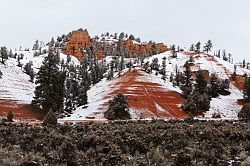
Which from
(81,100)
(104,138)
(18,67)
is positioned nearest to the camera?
(104,138)

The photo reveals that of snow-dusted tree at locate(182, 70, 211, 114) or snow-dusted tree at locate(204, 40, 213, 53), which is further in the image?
snow-dusted tree at locate(204, 40, 213, 53)

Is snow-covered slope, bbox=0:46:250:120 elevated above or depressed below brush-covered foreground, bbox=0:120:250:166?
below

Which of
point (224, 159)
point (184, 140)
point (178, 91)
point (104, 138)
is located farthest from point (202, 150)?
point (178, 91)

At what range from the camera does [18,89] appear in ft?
372

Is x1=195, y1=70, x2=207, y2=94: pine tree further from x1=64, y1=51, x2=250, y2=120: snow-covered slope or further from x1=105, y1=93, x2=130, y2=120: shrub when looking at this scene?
x1=105, y1=93, x2=130, y2=120: shrub

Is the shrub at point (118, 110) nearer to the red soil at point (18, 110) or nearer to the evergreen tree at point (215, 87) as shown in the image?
the red soil at point (18, 110)

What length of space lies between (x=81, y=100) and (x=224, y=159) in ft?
265

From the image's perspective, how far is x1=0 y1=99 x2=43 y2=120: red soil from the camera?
3086 inches

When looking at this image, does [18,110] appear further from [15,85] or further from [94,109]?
[15,85]

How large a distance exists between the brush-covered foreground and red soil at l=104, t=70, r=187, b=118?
181 ft

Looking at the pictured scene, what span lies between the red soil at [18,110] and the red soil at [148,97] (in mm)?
22159

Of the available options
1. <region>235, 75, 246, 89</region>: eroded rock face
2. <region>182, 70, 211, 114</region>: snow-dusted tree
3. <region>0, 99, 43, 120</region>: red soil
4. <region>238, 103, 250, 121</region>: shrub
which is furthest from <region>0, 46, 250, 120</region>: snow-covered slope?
<region>238, 103, 250, 121</region>: shrub

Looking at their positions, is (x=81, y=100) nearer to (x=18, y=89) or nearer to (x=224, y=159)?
(x=18, y=89)

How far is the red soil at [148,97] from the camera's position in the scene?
86.1m
